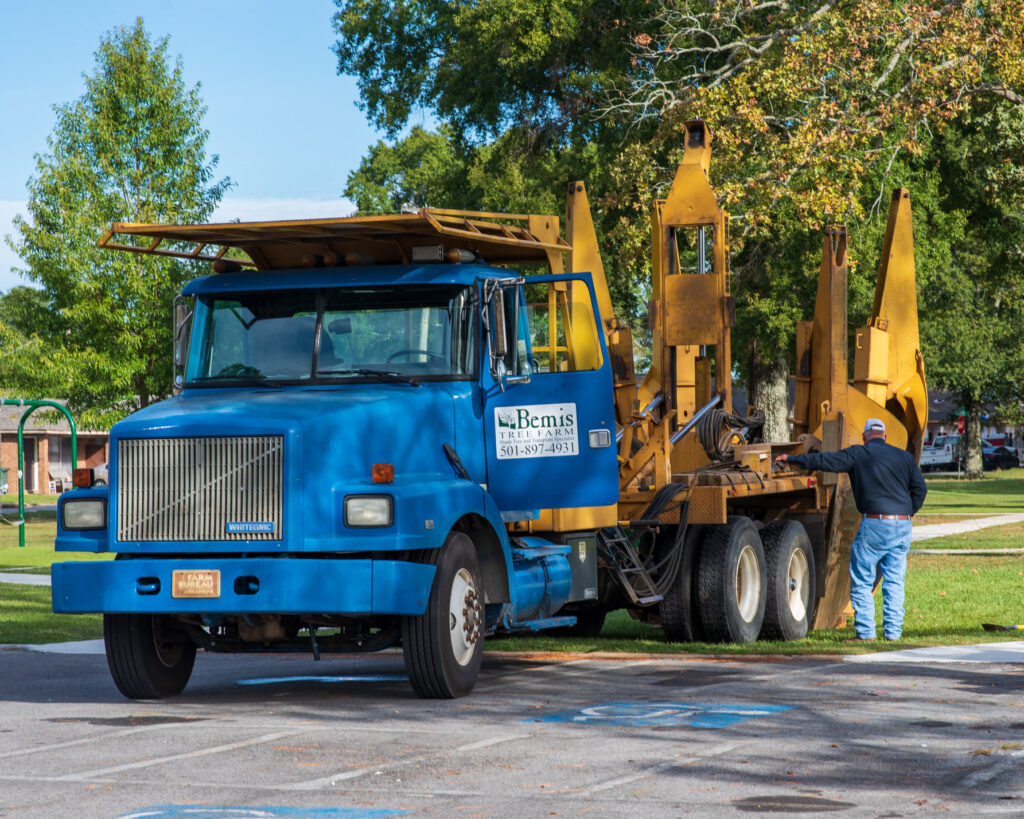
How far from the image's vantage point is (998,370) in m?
64.4

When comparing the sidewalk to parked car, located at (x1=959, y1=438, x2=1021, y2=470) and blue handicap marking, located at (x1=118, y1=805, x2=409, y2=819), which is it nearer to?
blue handicap marking, located at (x1=118, y1=805, x2=409, y2=819)

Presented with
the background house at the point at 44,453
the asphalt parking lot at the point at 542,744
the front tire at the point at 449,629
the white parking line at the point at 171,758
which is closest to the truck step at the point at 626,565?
the asphalt parking lot at the point at 542,744

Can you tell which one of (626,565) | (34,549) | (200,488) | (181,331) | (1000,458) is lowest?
(34,549)

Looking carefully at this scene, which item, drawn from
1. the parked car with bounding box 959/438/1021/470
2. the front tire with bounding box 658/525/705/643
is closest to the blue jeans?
the front tire with bounding box 658/525/705/643

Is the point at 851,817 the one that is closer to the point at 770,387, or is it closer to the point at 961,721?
the point at 961,721

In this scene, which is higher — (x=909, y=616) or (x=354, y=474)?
(x=354, y=474)

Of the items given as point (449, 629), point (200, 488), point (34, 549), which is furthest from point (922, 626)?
point (34, 549)

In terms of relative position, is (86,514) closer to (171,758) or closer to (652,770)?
(171,758)

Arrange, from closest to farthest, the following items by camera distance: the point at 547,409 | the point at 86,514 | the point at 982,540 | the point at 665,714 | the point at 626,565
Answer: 1. the point at 665,714
2. the point at 86,514
3. the point at 547,409
4. the point at 626,565
5. the point at 982,540

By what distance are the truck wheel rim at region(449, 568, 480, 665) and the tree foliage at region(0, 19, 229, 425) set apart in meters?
27.6

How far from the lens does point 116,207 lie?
121 feet

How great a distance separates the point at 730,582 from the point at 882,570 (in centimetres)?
155

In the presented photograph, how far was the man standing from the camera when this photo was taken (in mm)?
13430

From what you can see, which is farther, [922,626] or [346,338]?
[922,626]
